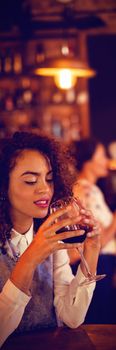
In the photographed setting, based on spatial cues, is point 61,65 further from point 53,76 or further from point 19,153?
point 19,153

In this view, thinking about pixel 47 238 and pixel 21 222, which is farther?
pixel 21 222

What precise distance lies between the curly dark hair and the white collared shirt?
0.06 meters

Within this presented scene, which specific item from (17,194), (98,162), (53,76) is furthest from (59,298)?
(53,76)

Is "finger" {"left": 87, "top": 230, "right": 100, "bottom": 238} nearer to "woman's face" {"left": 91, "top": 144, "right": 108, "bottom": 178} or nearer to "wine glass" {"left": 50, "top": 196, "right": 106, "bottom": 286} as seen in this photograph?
"wine glass" {"left": 50, "top": 196, "right": 106, "bottom": 286}

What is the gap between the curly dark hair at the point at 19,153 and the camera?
1.65 meters

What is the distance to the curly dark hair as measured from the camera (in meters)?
1.65

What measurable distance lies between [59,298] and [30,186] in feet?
1.26

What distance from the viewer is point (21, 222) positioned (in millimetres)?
1673

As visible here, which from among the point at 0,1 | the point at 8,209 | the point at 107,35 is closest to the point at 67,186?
the point at 8,209

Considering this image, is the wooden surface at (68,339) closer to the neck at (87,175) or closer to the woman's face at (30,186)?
the woman's face at (30,186)

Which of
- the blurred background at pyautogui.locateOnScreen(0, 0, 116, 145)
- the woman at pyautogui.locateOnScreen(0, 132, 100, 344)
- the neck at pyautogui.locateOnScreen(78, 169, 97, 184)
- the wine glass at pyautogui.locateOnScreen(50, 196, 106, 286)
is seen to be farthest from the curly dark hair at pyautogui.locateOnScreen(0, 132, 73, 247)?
the blurred background at pyautogui.locateOnScreen(0, 0, 116, 145)

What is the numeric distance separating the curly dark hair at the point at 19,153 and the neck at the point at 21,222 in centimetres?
2

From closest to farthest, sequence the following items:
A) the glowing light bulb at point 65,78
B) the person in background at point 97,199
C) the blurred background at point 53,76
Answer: the person in background at point 97,199, the glowing light bulb at point 65,78, the blurred background at point 53,76

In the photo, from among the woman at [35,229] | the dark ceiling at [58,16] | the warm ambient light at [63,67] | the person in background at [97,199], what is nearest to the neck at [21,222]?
the woman at [35,229]
